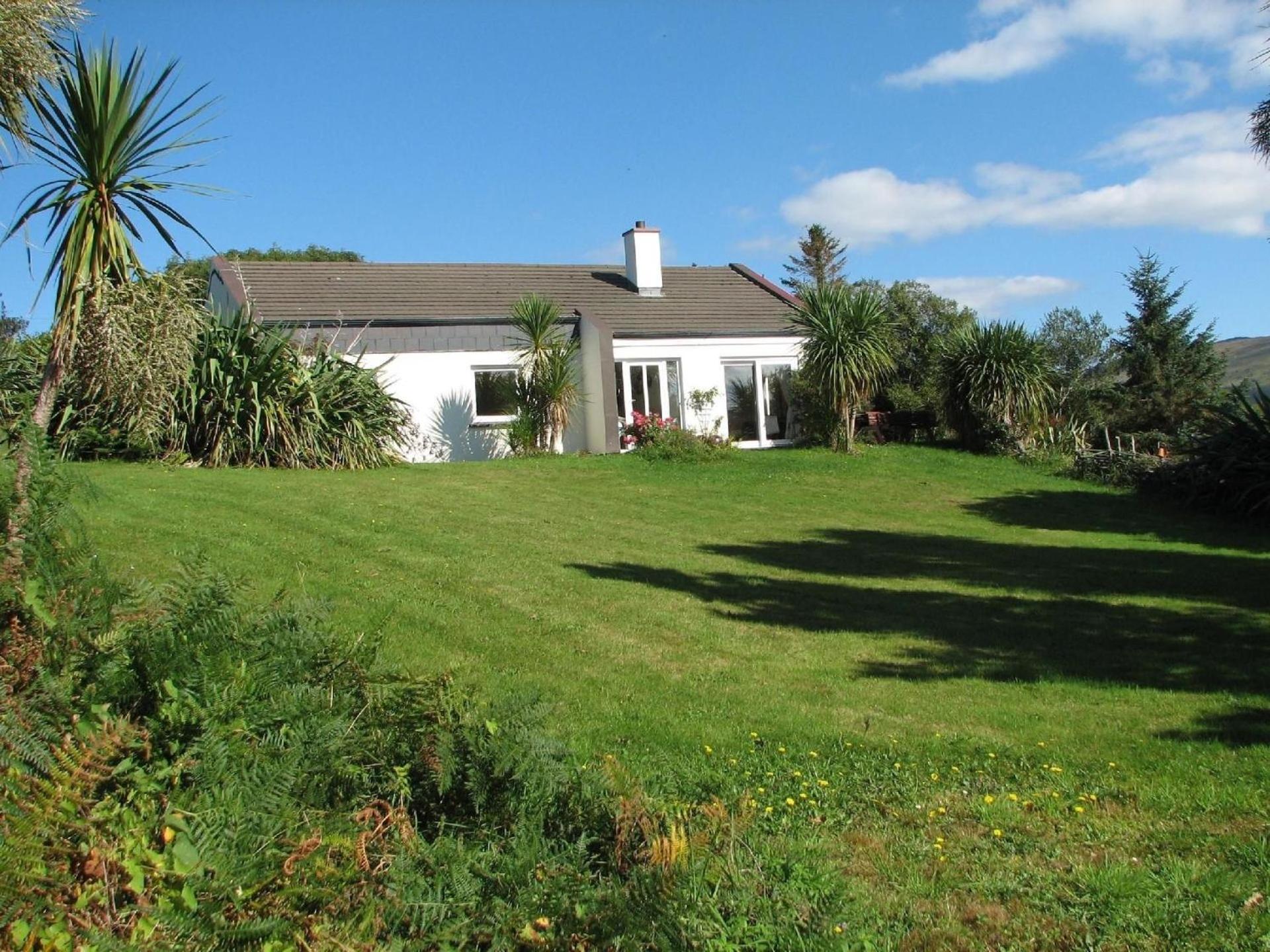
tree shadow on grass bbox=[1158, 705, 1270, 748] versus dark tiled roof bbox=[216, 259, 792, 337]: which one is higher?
dark tiled roof bbox=[216, 259, 792, 337]

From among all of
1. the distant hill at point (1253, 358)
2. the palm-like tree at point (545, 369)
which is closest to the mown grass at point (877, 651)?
the palm-like tree at point (545, 369)

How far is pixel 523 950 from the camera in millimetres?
2773

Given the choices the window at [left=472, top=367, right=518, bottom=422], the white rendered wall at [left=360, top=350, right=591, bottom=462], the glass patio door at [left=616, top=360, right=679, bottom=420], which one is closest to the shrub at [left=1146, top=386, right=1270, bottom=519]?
the glass patio door at [left=616, top=360, right=679, bottom=420]

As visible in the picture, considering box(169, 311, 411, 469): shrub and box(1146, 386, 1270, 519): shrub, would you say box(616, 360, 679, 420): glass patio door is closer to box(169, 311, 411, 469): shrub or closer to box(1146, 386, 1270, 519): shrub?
box(169, 311, 411, 469): shrub

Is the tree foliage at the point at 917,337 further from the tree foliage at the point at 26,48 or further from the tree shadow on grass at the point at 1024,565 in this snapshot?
the tree foliage at the point at 26,48

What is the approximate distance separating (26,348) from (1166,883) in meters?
16.7

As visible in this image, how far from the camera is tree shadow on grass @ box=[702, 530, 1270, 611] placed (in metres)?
11.8

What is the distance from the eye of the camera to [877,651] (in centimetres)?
865

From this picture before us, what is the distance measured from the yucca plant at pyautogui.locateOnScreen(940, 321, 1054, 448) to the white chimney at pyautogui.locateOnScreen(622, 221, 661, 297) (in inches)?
300

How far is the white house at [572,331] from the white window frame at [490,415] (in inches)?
1.2

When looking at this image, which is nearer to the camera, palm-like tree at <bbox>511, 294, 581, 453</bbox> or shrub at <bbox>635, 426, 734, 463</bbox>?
shrub at <bbox>635, 426, 734, 463</bbox>

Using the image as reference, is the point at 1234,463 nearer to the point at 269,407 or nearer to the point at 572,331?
the point at 572,331

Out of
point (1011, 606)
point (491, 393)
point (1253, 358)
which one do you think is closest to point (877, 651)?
point (1011, 606)

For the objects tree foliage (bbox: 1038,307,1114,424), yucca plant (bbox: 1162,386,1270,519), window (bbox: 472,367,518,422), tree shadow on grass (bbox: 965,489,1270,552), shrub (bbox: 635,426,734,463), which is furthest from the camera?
tree foliage (bbox: 1038,307,1114,424)
